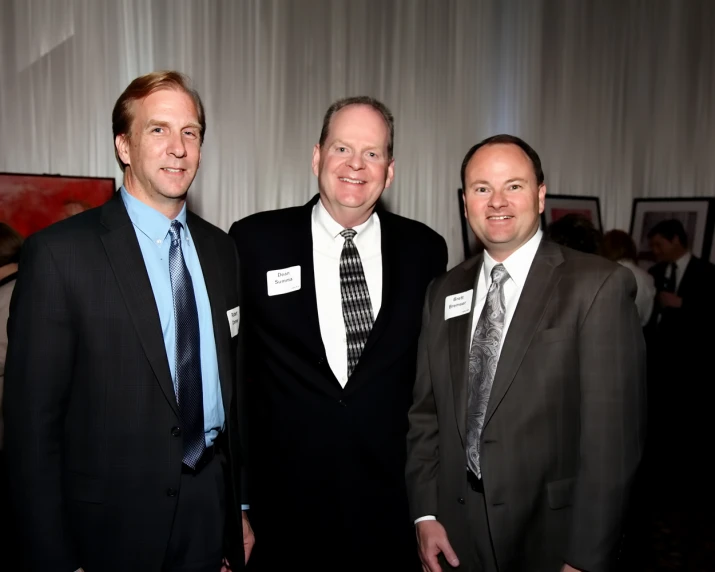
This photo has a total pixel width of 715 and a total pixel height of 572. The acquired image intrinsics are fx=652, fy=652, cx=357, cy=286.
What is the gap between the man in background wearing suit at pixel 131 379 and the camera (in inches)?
64.1

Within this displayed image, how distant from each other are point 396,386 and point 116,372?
99 cm

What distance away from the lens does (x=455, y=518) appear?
1955 millimetres

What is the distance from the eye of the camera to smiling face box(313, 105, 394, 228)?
2.36 metres

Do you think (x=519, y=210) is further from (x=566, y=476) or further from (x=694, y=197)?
(x=694, y=197)

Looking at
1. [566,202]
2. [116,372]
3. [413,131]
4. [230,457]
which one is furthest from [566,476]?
[566,202]

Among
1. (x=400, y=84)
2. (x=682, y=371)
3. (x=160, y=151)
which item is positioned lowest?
(x=682, y=371)

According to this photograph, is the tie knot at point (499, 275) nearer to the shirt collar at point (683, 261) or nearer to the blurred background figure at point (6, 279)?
the blurred background figure at point (6, 279)

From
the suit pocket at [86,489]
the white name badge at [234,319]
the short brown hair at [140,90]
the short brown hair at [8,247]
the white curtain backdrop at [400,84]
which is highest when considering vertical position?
the white curtain backdrop at [400,84]

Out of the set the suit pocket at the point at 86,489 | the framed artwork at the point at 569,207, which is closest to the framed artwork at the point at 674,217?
the framed artwork at the point at 569,207

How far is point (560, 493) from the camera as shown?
1821 mm

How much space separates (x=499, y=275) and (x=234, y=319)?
2.73 feet

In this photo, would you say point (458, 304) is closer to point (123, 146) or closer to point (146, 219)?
point (146, 219)

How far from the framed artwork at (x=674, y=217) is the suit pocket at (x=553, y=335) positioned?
5.61 meters

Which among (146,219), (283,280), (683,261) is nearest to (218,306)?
(146,219)
